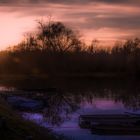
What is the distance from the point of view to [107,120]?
67.3 feet

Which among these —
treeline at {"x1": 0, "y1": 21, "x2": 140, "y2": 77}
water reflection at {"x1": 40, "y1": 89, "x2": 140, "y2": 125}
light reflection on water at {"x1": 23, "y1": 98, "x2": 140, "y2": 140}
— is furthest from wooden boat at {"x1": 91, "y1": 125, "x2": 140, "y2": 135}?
treeline at {"x1": 0, "y1": 21, "x2": 140, "y2": 77}

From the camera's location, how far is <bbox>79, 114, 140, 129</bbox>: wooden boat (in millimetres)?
19536

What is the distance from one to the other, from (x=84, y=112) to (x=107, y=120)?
5.62m

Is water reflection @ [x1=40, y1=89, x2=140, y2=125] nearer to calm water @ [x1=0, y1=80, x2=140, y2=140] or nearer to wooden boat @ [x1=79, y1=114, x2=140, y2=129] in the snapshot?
calm water @ [x1=0, y1=80, x2=140, y2=140]

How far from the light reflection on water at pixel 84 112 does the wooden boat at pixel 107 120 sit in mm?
376

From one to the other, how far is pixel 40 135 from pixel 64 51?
69.5 metres

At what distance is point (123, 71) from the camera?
66000 mm

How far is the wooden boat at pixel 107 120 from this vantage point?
64.1ft

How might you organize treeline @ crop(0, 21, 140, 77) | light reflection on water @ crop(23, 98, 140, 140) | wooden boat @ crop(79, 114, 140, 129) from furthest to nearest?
1. treeline @ crop(0, 21, 140, 77)
2. wooden boat @ crop(79, 114, 140, 129)
3. light reflection on water @ crop(23, 98, 140, 140)

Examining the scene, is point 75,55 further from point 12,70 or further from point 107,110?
point 107,110

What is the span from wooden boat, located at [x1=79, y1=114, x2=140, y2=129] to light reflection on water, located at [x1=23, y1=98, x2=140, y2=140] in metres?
0.38

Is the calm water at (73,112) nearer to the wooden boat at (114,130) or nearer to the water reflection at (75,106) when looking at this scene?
the water reflection at (75,106)

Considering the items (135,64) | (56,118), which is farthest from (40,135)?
(135,64)

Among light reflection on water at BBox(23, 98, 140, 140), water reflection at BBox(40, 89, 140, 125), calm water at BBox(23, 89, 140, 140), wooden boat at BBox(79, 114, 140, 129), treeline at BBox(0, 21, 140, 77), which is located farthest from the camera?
treeline at BBox(0, 21, 140, 77)
